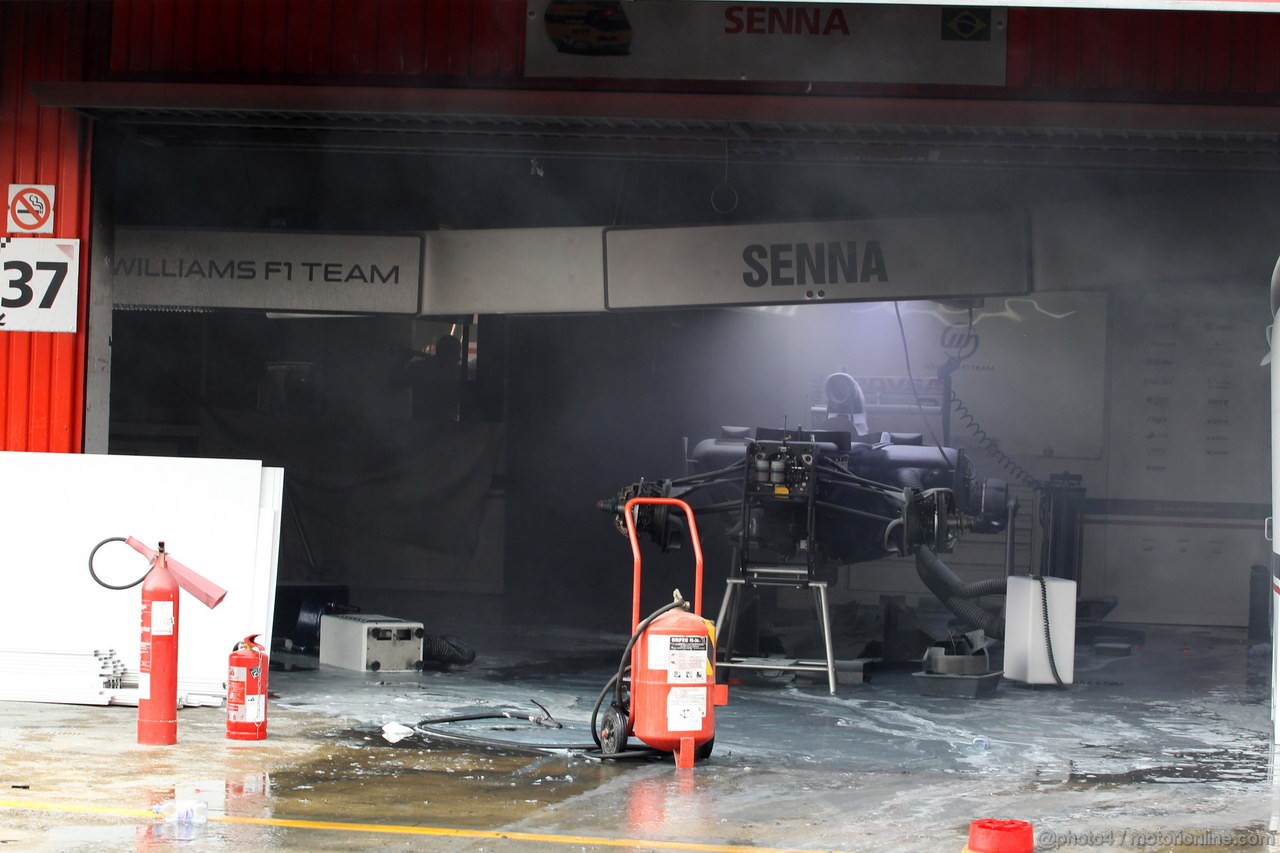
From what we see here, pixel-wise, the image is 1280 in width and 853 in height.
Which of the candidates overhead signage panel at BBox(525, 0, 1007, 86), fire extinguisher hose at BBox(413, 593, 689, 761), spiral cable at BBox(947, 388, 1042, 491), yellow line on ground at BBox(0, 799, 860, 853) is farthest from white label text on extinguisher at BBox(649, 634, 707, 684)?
spiral cable at BBox(947, 388, 1042, 491)

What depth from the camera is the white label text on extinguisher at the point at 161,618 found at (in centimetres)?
718

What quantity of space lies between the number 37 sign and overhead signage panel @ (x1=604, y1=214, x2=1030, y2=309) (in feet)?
11.5

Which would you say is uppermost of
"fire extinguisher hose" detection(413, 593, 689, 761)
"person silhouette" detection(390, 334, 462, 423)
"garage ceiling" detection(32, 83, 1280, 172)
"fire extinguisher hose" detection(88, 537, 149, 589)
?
"garage ceiling" detection(32, 83, 1280, 172)

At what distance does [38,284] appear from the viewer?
9414 millimetres

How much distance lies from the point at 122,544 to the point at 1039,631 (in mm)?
6427

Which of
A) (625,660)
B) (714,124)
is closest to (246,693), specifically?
(625,660)

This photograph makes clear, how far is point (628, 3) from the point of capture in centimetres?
889

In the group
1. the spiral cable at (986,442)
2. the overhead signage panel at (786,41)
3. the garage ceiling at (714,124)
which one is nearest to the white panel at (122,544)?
the garage ceiling at (714,124)

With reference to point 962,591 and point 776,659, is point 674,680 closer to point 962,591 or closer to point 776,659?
point 776,659

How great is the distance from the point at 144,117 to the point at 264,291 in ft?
4.90

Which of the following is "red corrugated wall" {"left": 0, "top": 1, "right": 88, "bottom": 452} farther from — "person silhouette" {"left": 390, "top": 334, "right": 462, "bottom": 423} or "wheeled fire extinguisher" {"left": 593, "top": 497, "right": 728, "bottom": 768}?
"person silhouette" {"left": 390, "top": 334, "right": 462, "bottom": 423}

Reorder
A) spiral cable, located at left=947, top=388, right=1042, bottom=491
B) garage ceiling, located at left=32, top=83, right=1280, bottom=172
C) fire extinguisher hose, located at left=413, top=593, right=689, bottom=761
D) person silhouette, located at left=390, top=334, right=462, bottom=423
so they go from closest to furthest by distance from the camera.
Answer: fire extinguisher hose, located at left=413, top=593, right=689, bottom=761 < garage ceiling, located at left=32, top=83, right=1280, bottom=172 < spiral cable, located at left=947, top=388, right=1042, bottom=491 < person silhouette, located at left=390, top=334, right=462, bottom=423

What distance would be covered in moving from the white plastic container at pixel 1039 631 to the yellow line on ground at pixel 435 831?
571 centimetres

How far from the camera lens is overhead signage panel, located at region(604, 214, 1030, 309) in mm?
9828
